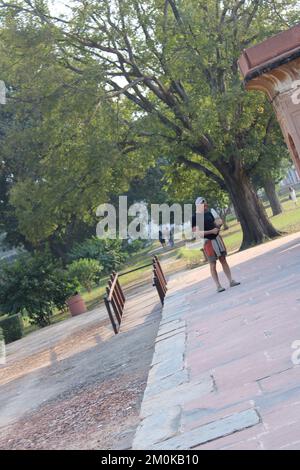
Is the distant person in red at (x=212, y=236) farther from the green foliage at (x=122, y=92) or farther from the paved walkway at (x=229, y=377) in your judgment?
the green foliage at (x=122, y=92)

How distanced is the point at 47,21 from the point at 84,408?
2275 cm

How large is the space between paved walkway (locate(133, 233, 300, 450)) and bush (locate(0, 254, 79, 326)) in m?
19.0

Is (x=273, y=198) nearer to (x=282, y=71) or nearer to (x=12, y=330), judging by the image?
(x=12, y=330)

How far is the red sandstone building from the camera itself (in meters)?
16.2

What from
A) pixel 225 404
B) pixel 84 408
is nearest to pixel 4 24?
pixel 84 408

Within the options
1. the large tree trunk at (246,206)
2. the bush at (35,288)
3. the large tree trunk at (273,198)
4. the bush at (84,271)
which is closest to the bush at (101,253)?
the bush at (84,271)

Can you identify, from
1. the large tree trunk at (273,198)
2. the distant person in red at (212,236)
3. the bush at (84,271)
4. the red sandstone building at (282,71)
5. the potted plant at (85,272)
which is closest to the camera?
the distant person in red at (212,236)

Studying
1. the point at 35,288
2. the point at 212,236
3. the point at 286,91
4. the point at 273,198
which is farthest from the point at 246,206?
the point at 273,198

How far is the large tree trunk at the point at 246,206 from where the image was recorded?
30156 millimetres

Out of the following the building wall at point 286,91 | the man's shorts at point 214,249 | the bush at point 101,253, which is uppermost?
the building wall at point 286,91

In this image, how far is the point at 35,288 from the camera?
31.8 m

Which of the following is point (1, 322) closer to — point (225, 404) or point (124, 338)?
point (124, 338)

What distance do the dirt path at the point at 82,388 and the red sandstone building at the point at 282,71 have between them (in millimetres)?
4883

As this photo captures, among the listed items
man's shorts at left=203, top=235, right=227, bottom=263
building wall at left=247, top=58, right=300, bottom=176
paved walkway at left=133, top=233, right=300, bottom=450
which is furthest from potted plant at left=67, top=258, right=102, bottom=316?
paved walkway at left=133, top=233, right=300, bottom=450
